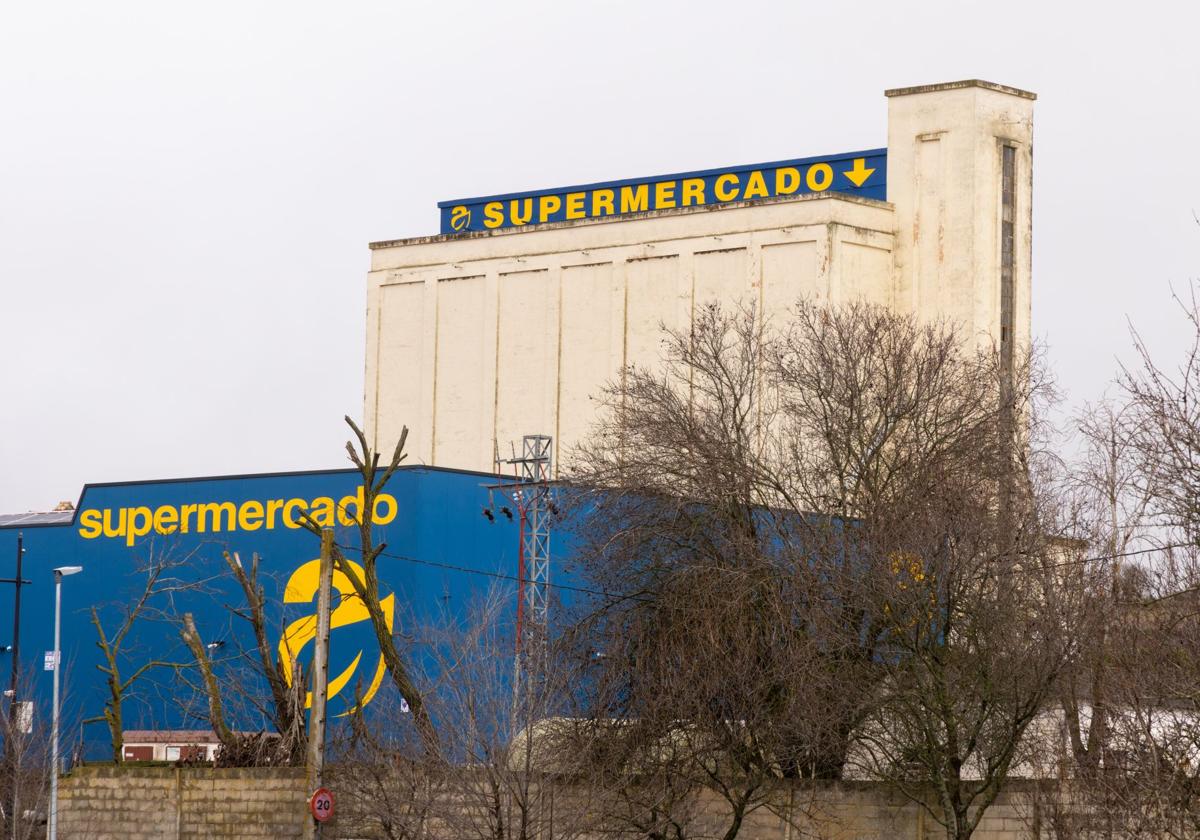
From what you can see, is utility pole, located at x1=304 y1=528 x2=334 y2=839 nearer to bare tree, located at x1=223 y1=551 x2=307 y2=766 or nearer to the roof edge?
bare tree, located at x1=223 y1=551 x2=307 y2=766

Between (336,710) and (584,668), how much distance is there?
50.1 feet

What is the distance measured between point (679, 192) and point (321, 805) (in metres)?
37.8

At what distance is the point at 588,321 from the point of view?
67188mm

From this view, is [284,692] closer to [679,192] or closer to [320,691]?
[320,691]

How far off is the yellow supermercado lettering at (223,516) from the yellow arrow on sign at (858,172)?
21415mm

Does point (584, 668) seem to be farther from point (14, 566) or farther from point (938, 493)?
point (14, 566)

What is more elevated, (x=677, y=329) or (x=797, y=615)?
(x=677, y=329)

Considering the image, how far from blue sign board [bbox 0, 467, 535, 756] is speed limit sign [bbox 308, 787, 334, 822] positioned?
14.1 meters

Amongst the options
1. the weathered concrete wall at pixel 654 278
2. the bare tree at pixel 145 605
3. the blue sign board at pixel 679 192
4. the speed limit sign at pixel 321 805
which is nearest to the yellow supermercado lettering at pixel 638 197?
the blue sign board at pixel 679 192

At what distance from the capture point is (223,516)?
2148 inches

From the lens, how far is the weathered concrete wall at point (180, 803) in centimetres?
3878

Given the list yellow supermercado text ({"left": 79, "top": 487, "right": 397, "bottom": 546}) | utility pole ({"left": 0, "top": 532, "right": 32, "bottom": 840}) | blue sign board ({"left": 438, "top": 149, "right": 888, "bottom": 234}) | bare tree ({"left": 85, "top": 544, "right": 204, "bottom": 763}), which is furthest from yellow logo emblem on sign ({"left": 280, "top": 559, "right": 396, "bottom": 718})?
blue sign board ({"left": 438, "top": 149, "right": 888, "bottom": 234})

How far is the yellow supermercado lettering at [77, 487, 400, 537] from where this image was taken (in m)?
51.7

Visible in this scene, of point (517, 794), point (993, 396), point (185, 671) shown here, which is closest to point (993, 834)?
point (517, 794)
